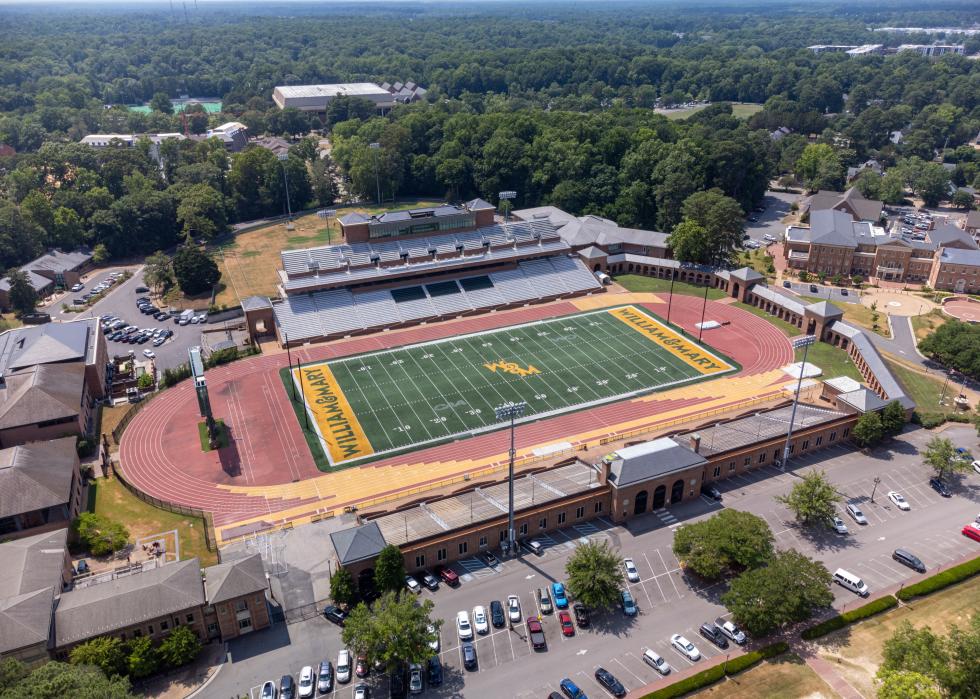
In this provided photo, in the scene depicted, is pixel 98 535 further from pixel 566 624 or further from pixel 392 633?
pixel 566 624

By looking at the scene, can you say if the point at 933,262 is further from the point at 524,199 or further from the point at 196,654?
the point at 196,654

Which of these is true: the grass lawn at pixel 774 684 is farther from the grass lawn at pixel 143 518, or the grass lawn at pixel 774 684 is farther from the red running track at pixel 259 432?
the grass lawn at pixel 143 518

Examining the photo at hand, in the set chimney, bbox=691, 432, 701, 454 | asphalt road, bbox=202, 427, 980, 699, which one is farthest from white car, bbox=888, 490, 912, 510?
chimney, bbox=691, 432, 701, 454

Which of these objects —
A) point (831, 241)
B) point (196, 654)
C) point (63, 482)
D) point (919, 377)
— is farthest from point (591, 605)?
point (831, 241)

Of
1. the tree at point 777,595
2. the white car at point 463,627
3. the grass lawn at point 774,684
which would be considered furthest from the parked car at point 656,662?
the white car at point 463,627

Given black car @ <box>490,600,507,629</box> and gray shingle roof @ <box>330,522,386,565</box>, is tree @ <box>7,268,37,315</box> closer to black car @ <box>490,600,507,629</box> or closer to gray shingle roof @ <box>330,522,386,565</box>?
gray shingle roof @ <box>330,522,386,565</box>
